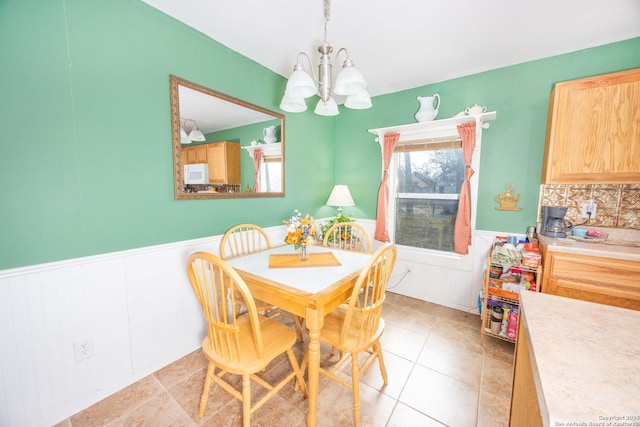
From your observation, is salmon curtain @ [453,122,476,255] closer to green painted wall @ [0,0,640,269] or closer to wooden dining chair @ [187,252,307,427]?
green painted wall @ [0,0,640,269]

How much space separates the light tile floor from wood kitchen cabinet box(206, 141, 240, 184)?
56.9 inches

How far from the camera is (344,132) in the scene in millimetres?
3326

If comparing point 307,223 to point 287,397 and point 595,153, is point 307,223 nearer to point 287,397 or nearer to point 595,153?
point 287,397

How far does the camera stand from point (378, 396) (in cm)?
153

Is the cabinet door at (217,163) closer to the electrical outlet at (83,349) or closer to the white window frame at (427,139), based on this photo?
the electrical outlet at (83,349)

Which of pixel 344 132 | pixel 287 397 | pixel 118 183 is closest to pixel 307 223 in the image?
pixel 287 397

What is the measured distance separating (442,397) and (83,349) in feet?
7.24

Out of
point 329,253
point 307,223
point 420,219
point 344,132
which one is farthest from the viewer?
point 344,132

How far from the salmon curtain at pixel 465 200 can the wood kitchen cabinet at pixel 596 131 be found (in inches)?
22.8

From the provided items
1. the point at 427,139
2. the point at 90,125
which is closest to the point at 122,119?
the point at 90,125

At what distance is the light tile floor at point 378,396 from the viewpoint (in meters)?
1.37

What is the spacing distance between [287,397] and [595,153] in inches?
111

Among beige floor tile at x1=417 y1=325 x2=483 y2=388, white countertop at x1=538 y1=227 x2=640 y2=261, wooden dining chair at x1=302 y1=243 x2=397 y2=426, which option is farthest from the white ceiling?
beige floor tile at x1=417 y1=325 x2=483 y2=388

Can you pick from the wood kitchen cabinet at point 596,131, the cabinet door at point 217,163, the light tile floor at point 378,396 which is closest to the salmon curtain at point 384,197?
the light tile floor at point 378,396
